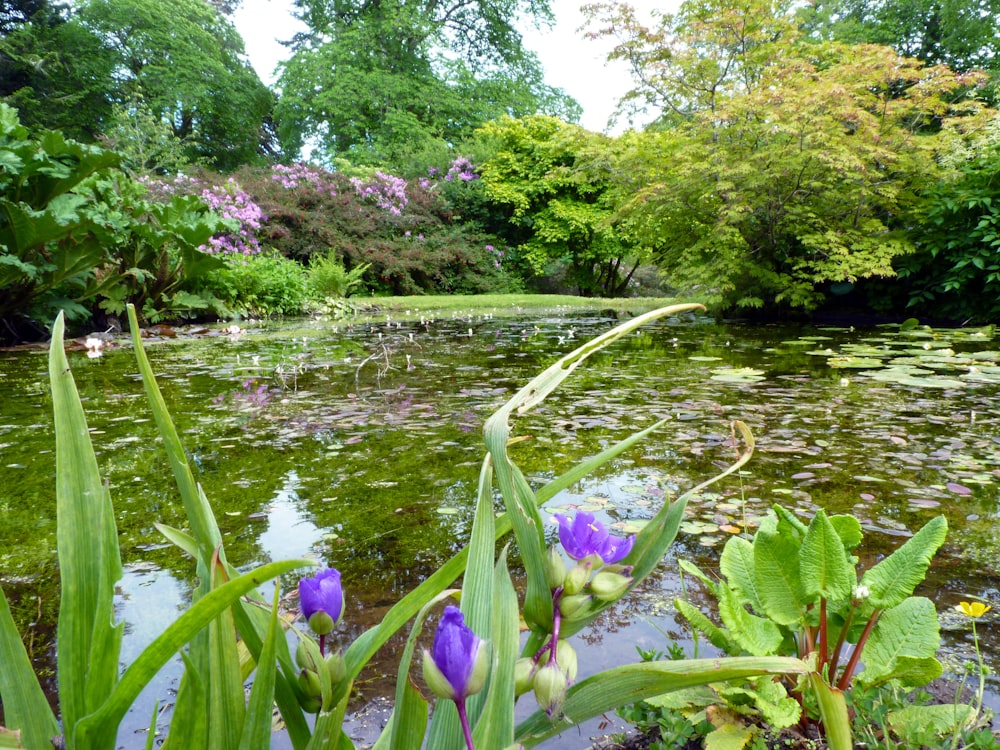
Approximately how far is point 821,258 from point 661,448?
6.20m

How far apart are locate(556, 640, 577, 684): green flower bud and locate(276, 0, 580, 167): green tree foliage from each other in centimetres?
1870

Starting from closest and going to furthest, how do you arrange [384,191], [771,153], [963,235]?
Result: [771,153] < [963,235] < [384,191]

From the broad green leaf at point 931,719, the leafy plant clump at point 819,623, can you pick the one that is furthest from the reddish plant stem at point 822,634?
the broad green leaf at point 931,719

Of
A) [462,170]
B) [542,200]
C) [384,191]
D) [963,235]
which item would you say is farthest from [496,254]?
[963,235]

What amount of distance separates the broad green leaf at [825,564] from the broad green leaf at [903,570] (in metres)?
0.03

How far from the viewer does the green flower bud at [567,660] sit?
1.60 ft

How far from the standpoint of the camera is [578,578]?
1.60ft

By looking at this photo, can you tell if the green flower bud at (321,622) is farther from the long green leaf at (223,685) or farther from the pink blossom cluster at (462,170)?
the pink blossom cluster at (462,170)

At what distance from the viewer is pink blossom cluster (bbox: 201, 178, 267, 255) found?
9.55 meters

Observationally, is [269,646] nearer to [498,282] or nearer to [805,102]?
[805,102]

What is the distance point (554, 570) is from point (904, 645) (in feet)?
1.89

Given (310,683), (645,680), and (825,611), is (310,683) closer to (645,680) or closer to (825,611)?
(645,680)

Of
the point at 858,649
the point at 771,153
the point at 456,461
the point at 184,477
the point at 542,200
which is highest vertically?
the point at 542,200

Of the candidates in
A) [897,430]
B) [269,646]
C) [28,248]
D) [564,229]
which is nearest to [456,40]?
[564,229]
